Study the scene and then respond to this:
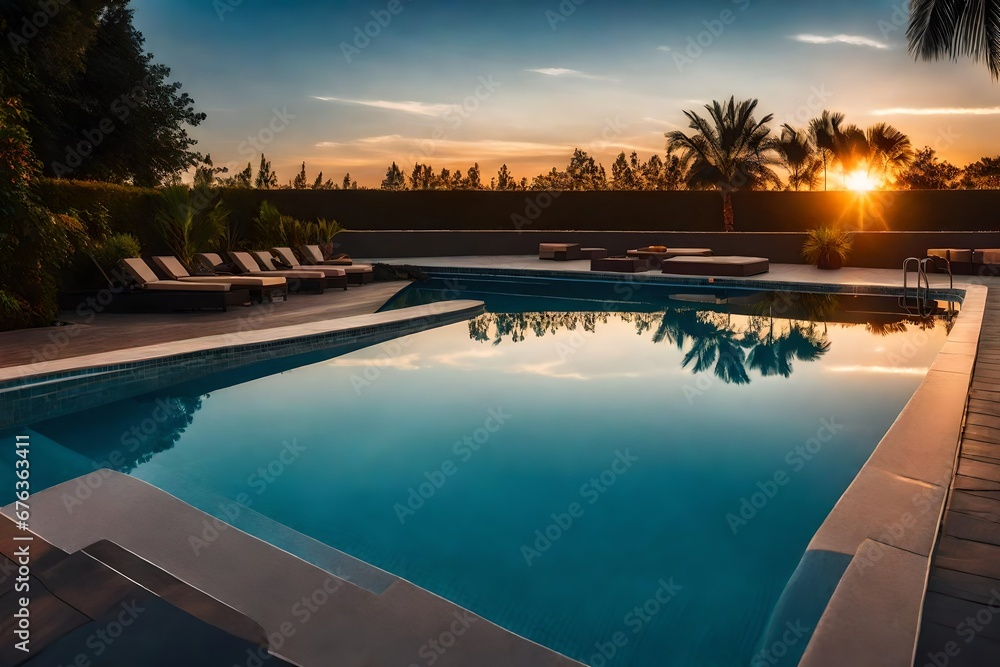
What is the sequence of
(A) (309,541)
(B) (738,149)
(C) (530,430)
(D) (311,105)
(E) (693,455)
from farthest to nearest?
1. (B) (738,149)
2. (D) (311,105)
3. (C) (530,430)
4. (E) (693,455)
5. (A) (309,541)

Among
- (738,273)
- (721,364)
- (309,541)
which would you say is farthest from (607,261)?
(309,541)

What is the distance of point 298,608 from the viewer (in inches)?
99.7

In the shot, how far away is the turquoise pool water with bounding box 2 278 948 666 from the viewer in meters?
3.08

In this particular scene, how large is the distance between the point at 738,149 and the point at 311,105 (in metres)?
12.9

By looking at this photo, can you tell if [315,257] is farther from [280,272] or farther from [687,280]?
[687,280]

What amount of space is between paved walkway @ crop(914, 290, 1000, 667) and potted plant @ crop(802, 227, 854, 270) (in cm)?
1232

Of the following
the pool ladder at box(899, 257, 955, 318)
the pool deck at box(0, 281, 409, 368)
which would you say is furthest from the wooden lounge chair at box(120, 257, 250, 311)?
the pool ladder at box(899, 257, 955, 318)

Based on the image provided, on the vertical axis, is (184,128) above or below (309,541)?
above

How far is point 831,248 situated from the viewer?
15.4 m

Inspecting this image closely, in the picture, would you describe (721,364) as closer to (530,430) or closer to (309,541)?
(530,430)

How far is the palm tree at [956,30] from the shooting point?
12.6 metres

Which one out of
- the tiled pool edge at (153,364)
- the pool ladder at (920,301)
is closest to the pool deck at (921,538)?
the tiled pool edge at (153,364)

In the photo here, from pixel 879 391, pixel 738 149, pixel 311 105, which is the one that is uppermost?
pixel 311 105

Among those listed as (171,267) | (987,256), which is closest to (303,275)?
(171,267)
